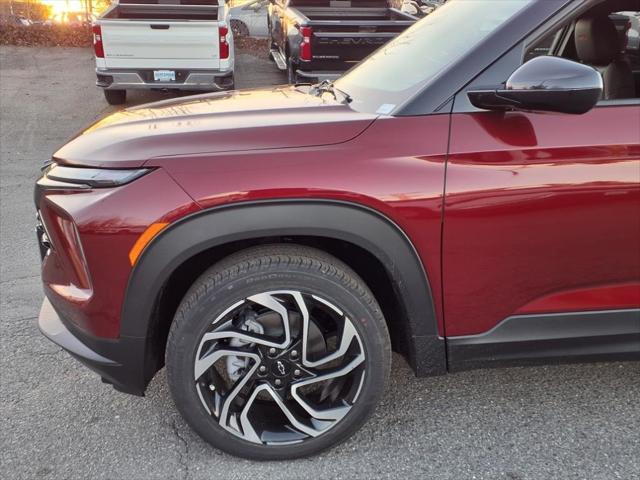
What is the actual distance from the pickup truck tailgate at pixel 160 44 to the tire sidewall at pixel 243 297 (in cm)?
668

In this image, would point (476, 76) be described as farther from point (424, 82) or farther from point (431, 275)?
point (431, 275)

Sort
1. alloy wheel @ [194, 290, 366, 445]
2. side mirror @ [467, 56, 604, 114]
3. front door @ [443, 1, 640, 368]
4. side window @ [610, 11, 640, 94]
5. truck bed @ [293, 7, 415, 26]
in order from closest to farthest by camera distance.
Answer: side mirror @ [467, 56, 604, 114] → front door @ [443, 1, 640, 368] → alloy wheel @ [194, 290, 366, 445] → side window @ [610, 11, 640, 94] → truck bed @ [293, 7, 415, 26]

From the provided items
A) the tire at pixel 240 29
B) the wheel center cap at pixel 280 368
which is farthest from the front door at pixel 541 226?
the tire at pixel 240 29

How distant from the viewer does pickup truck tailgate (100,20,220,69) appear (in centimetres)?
797

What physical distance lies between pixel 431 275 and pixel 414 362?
14.8 inches

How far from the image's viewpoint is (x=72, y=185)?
2.18 metres

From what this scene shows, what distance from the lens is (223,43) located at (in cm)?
811

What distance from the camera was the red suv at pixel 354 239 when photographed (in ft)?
6.74

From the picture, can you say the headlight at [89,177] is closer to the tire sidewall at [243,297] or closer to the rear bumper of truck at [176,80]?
the tire sidewall at [243,297]

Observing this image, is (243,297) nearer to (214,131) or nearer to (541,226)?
(214,131)

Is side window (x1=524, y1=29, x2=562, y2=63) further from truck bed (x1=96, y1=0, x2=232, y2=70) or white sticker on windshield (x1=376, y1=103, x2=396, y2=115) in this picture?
truck bed (x1=96, y1=0, x2=232, y2=70)

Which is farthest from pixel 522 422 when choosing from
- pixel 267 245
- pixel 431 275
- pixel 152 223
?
pixel 152 223

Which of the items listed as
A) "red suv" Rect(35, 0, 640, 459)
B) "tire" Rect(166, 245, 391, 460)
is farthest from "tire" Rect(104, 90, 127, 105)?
"tire" Rect(166, 245, 391, 460)

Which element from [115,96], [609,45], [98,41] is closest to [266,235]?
[609,45]
